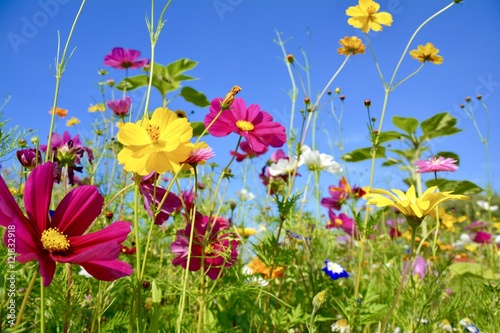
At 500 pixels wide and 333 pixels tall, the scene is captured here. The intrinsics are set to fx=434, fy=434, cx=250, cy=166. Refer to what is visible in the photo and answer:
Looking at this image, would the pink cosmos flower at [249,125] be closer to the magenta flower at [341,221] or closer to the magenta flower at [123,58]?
the magenta flower at [341,221]

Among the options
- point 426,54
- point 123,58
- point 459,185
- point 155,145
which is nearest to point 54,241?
point 155,145

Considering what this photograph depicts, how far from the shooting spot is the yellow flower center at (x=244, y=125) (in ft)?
3.08

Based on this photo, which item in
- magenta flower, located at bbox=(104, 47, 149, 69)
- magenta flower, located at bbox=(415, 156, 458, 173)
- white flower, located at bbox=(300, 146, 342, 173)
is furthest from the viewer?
magenta flower, located at bbox=(104, 47, 149, 69)

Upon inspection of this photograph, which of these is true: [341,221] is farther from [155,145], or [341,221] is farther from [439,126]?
[155,145]

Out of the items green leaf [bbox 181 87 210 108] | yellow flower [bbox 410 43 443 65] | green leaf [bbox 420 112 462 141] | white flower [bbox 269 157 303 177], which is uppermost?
green leaf [bbox 181 87 210 108]

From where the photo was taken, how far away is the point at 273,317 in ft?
3.60

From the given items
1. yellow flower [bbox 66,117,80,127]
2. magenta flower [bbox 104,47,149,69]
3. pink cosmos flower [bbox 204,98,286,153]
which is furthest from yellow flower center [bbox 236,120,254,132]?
yellow flower [bbox 66,117,80,127]

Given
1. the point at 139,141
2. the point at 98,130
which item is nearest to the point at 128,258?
the point at 139,141

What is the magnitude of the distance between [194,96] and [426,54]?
123cm

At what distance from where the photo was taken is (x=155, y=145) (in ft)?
2.11

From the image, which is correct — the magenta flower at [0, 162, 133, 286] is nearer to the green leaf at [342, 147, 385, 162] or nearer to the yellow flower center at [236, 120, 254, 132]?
the yellow flower center at [236, 120, 254, 132]

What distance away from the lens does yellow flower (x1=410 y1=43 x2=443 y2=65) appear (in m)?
1.39

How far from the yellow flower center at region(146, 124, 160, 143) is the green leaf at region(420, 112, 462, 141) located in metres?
1.99

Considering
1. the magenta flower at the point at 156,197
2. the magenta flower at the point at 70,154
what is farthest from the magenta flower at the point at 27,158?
the magenta flower at the point at 156,197
